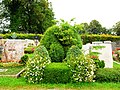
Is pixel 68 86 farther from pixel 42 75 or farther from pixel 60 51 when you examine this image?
pixel 60 51

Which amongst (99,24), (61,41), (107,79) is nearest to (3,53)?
(61,41)

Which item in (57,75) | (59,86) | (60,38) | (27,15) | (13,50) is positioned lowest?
(59,86)

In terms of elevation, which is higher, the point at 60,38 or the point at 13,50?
the point at 60,38

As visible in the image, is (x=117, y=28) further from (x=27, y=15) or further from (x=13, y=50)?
(x=13, y=50)

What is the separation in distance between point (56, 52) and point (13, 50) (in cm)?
449

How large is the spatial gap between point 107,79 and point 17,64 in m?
5.96

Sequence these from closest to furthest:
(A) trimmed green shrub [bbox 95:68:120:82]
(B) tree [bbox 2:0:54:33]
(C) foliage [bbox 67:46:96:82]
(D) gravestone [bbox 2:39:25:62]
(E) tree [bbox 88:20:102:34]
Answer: (C) foliage [bbox 67:46:96:82], (A) trimmed green shrub [bbox 95:68:120:82], (D) gravestone [bbox 2:39:25:62], (B) tree [bbox 2:0:54:33], (E) tree [bbox 88:20:102:34]

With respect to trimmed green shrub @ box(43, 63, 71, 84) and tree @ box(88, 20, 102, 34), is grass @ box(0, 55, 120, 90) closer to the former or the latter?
trimmed green shrub @ box(43, 63, 71, 84)

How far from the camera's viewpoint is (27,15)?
4734cm

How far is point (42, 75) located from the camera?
9.91 m

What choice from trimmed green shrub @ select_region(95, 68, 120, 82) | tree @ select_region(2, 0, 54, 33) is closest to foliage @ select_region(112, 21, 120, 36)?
tree @ select_region(2, 0, 54, 33)

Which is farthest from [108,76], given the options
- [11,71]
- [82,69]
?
[11,71]

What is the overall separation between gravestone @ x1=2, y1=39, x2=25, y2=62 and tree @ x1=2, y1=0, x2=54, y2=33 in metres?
30.0

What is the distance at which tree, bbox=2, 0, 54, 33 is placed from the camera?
46.1m
